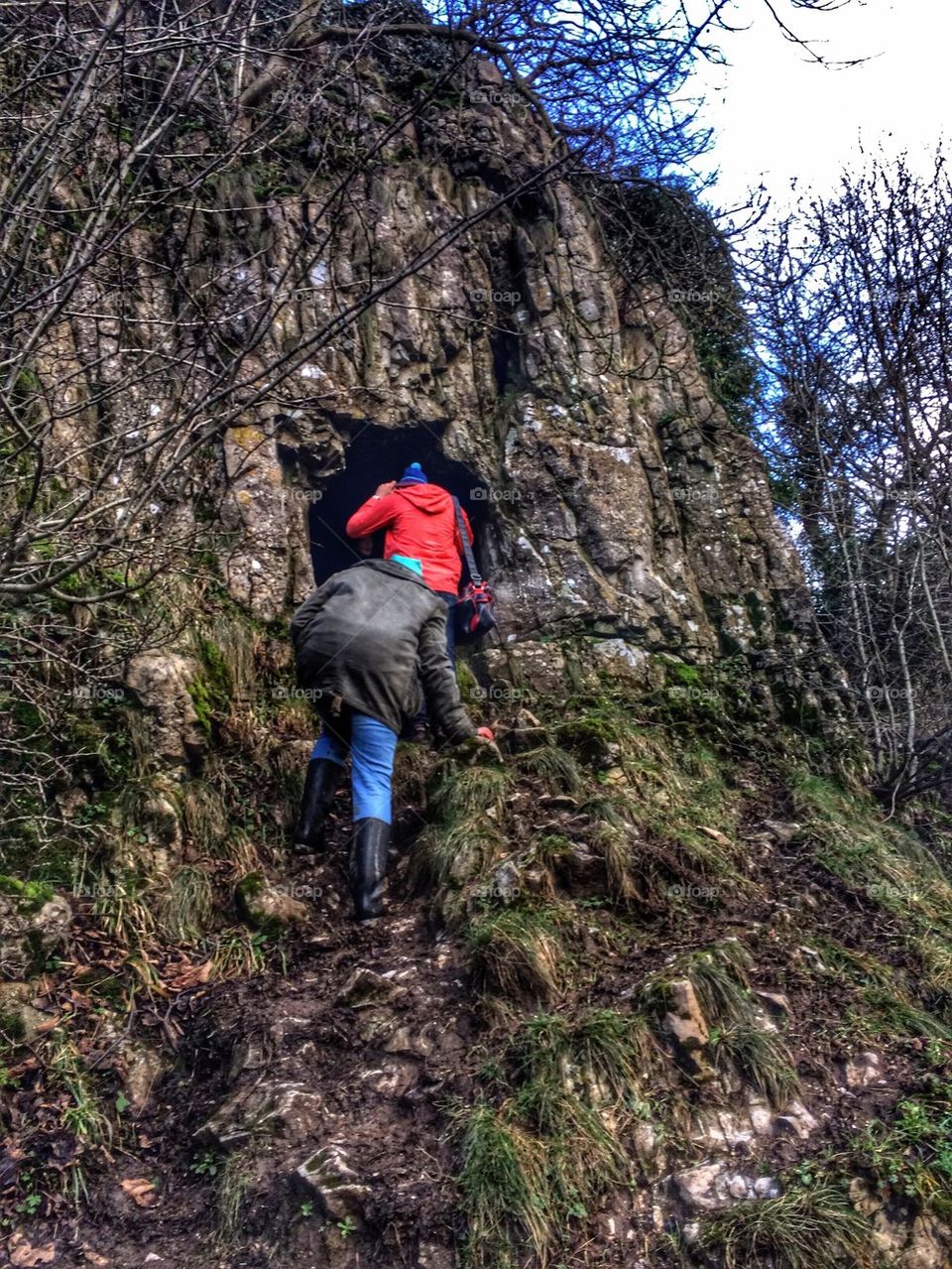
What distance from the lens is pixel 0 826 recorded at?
15.0 ft

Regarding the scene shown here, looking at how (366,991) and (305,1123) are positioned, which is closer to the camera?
(305,1123)

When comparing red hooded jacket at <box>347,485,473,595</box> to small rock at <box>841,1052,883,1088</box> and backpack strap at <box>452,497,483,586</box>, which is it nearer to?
backpack strap at <box>452,497,483,586</box>

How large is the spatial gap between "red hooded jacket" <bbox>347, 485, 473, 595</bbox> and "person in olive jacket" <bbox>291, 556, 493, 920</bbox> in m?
0.95

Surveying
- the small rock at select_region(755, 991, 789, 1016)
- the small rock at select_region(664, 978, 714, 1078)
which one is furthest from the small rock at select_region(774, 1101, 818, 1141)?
the small rock at select_region(755, 991, 789, 1016)

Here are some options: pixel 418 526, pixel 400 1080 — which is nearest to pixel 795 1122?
pixel 400 1080

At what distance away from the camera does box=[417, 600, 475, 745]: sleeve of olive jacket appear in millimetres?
5535

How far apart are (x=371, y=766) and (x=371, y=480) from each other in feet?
12.8

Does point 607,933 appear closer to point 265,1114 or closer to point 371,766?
point 371,766

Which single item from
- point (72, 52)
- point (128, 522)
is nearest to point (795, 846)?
point (128, 522)

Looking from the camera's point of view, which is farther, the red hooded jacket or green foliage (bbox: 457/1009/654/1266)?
the red hooded jacket

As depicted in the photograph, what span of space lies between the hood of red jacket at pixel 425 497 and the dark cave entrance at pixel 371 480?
997 mm

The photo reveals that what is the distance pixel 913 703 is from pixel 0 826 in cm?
661

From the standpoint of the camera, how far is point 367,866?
15.6ft

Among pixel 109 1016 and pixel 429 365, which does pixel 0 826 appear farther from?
pixel 429 365
